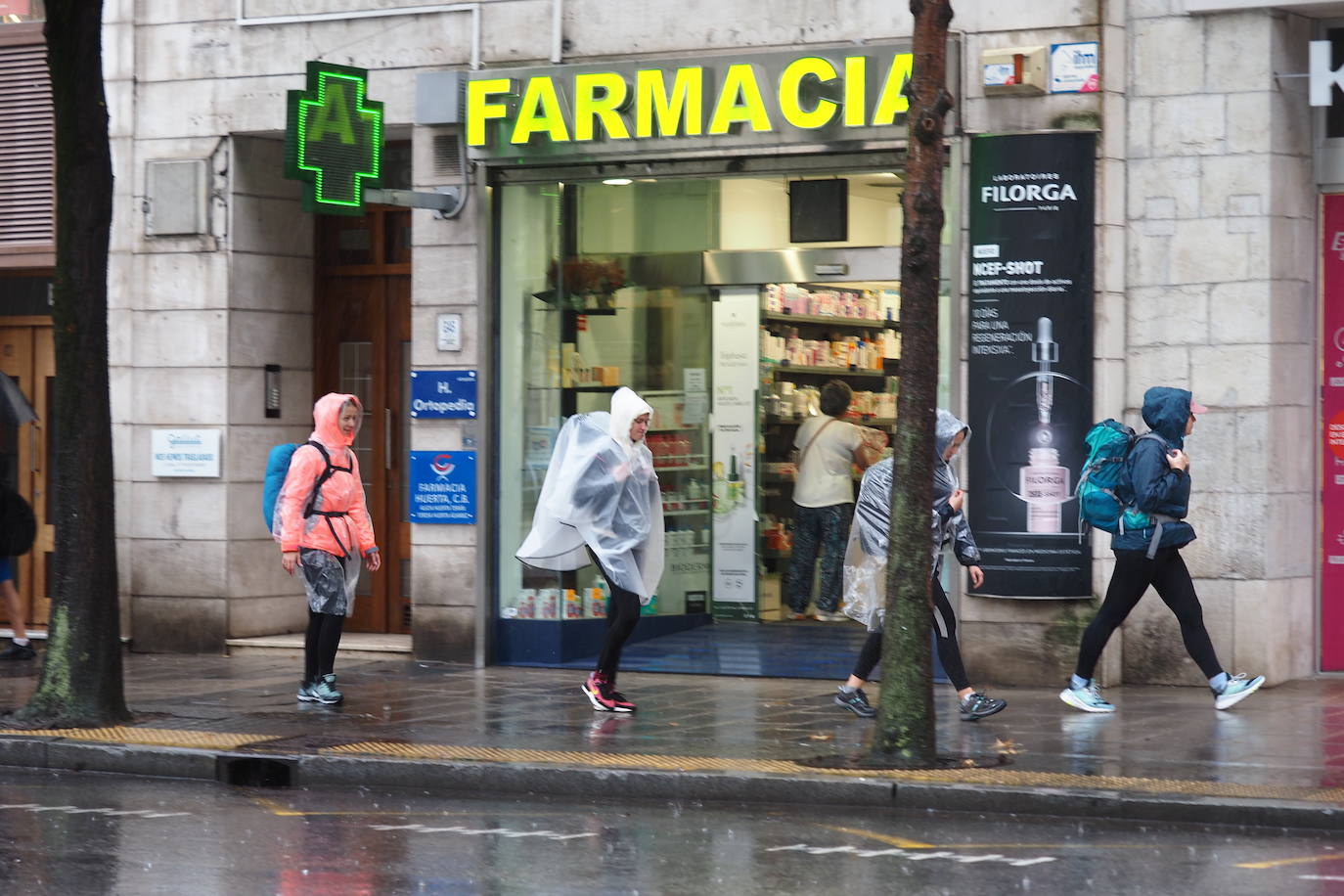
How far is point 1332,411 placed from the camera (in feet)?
38.8

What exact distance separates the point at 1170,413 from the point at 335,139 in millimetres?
5728

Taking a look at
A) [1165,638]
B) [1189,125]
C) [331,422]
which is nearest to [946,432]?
[1165,638]

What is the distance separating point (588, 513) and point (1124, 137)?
406cm

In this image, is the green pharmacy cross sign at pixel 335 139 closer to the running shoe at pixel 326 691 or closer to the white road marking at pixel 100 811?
the running shoe at pixel 326 691

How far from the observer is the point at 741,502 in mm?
14781

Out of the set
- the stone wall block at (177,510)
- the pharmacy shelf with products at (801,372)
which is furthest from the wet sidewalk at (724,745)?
the pharmacy shelf with products at (801,372)

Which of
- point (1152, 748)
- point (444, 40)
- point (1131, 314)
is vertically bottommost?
point (1152, 748)

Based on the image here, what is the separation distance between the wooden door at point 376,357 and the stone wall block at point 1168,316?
18.7ft

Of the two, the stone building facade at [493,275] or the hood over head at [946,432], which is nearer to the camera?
the hood over head at [946,432]

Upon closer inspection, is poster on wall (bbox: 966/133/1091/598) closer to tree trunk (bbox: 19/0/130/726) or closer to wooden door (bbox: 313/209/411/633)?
wooden door (bbox: 313/209/411/633)

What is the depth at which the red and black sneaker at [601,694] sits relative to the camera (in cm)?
1093

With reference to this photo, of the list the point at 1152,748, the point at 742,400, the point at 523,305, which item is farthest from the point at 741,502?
the point at 1152,748

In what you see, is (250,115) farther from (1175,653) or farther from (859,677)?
(1175,653)

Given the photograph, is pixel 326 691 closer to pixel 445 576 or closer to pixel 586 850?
pixel 445 576
